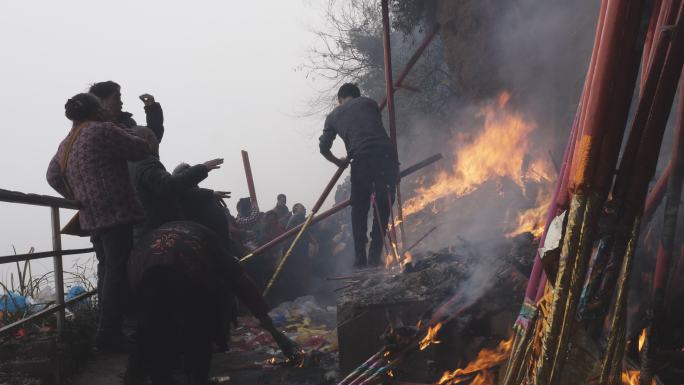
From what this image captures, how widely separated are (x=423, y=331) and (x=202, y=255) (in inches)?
58.5

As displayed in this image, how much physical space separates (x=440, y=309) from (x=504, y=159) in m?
4.57

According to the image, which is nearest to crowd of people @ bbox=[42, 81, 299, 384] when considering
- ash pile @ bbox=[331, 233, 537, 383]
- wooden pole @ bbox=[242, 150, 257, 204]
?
ash pile @ bbox=[331, 233, 537, 383]

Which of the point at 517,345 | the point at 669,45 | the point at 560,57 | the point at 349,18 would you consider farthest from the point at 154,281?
the point at 349,18

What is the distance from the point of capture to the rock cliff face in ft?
18.7

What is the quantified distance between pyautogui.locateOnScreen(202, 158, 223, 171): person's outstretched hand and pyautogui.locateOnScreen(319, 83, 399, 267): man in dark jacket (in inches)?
68.7

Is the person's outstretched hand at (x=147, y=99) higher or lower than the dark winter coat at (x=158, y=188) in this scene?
higher

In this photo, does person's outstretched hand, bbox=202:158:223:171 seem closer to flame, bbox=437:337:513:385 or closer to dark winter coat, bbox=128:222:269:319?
dark winter coat, bbox=128:222:269:319

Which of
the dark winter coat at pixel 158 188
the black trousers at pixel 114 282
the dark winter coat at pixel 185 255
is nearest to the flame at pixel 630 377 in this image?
the dark winter coat at pixel 185 255

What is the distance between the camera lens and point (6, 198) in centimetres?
286

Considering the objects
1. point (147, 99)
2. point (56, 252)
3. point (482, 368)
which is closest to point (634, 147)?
point (482, 368)

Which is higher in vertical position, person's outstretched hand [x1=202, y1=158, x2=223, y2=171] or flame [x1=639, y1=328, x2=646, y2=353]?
person's outstretched hand [x1=202, y1=158, x2=223, y2=171]

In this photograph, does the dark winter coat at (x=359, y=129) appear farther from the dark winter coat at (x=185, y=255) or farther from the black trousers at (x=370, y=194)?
the dark winter coat at (x=185, y=255)

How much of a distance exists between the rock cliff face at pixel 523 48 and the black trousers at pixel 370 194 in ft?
7.50

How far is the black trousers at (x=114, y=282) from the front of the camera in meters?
3.51
